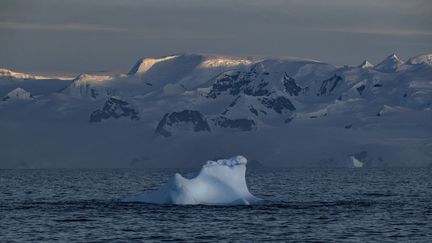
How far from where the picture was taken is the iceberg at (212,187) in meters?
111

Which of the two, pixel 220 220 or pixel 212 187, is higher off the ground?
pixel 212 187

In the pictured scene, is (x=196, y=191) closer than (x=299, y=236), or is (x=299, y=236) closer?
(x=299, y=236)

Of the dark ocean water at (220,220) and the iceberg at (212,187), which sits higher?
the iceberg at (212,187)

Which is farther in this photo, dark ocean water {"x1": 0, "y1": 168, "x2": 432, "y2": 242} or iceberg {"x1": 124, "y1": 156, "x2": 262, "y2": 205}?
iceberg {"x1": 124, "y1": 156, "x2": 262, "y2": 205}

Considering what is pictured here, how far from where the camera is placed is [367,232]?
86.2m

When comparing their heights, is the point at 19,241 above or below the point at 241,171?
below

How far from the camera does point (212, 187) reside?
114 metres

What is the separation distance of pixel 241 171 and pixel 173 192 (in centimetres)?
710

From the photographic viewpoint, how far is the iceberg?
11144 centimetres

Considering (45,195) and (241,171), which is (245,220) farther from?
(45,195)

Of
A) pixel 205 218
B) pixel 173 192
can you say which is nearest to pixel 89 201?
pixel 173 192

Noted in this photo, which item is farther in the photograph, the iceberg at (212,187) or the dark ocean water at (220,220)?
the iceberg at (212,187)

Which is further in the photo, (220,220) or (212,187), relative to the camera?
(212,187)

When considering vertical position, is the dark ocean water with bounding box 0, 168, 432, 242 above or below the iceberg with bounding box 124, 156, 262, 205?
below
